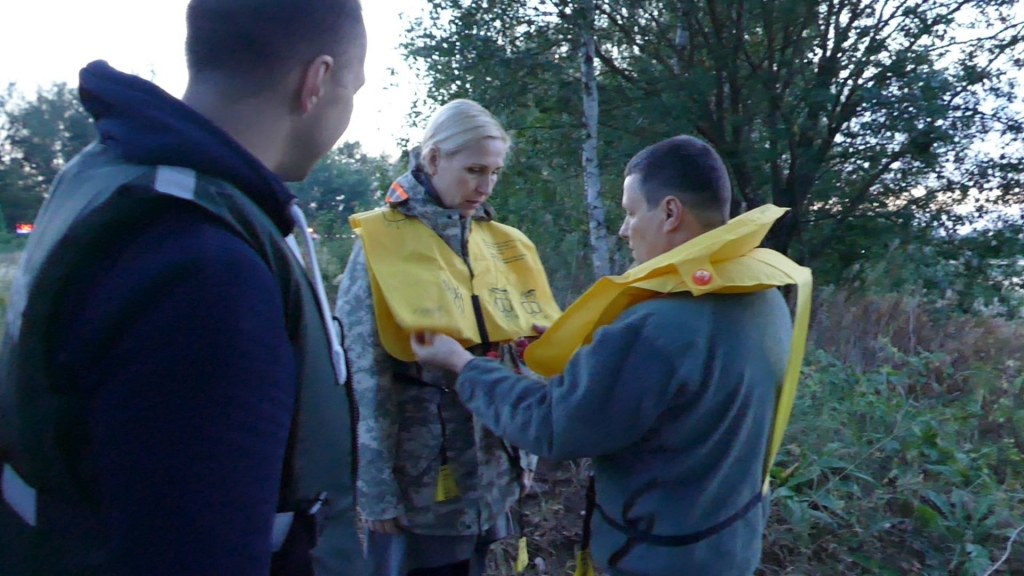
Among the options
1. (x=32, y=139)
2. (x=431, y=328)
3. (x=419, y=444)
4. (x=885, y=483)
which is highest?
(x=32, y=139)

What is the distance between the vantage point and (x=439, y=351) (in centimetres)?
219

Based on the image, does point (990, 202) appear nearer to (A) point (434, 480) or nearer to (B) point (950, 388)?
(B) point (950, 388)

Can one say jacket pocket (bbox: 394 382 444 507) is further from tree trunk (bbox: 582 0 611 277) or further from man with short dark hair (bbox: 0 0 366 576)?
tree trunk (bbox: 582 0 611 277)

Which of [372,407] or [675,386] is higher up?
[675,386]

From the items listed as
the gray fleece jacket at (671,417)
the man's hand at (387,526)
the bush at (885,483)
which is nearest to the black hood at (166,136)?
the gray fleece jacket at (671,417)

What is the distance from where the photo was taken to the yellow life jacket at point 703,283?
5.89ft

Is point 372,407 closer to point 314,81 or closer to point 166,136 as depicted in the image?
point 314,81

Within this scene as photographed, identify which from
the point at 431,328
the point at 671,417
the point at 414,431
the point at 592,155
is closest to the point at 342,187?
the point at 592,155

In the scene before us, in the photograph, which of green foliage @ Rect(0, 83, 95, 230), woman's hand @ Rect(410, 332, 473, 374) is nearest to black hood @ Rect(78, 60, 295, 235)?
woman's hand @ Rect(410, 332, 473, 374)

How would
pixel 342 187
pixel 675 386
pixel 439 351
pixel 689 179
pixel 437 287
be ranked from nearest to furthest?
pixel 675 386
pixel 689 179
pixel 439 351
pixel 437 287
pixel 342 187

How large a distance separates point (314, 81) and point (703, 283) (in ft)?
3.36

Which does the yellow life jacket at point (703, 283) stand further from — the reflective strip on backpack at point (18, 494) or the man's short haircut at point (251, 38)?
the reflective strip on backpack at point (18, 494)

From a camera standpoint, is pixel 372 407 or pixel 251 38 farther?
pixel 372 407

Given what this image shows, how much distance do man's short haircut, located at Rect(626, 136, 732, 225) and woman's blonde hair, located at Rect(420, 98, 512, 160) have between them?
636mm
